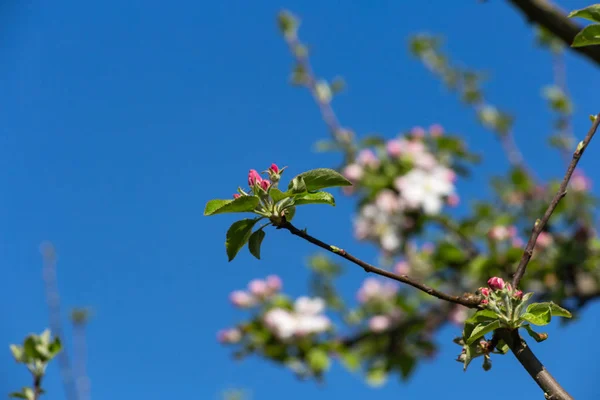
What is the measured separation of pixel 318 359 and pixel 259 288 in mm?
575

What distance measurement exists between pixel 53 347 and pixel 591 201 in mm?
3022

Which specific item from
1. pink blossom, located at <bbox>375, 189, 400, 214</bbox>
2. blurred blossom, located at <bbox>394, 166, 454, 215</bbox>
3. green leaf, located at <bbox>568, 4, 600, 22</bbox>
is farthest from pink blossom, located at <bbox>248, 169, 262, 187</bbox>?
pink blossom, located at <bbox>375, 189, 400, 214</bbox>

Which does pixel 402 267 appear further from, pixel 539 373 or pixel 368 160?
pixel 539 373

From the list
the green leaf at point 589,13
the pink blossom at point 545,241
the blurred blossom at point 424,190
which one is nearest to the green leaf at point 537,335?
the green leaf at point 589,13

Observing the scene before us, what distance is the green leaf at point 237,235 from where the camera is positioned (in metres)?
0.75

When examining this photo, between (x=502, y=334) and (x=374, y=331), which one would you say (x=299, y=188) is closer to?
(x=502, y=334)

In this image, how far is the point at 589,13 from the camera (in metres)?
0.72

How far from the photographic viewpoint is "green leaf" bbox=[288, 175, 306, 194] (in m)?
0.72

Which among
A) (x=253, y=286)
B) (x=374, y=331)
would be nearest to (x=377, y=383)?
(x=374, y=331)

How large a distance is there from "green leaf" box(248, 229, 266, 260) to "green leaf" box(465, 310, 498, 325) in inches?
10.8

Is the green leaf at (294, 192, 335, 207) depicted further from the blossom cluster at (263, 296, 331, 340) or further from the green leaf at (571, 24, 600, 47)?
the blossom cluster at (263, 296, 331, 340)

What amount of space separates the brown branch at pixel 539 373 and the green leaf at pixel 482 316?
0.12 ft

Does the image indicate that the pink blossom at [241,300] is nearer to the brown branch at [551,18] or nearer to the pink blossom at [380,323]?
the pink blossom at [380,323]

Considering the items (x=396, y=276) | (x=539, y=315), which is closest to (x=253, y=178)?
(x=396, y=276)
